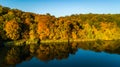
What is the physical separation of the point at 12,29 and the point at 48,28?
488 inches

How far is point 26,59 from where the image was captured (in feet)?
183

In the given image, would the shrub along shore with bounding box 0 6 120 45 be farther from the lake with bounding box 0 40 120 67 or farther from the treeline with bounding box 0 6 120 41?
the lake with bounding box 0 40 120 67

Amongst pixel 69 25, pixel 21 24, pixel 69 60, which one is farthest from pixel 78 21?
pixel 69 60

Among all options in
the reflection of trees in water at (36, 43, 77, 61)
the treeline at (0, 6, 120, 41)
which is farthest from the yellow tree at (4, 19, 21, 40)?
the reflection of trees in water at (36, 43, 77, 61)

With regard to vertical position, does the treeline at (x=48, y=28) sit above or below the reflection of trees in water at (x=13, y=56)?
above

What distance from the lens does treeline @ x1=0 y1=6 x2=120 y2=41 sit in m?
81.4

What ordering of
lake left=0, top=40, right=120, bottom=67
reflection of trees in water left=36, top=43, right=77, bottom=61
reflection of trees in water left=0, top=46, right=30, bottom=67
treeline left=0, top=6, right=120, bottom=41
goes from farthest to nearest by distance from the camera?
treeline left=0, top=6, right=120, bottom=41 < reflection of trees in water left=36, top=43, right=77, bottom=61 < reflection of trees in water left=0, top=46, right=30, bottom=67 < lake left=0, top=40, right=120, bottom=67

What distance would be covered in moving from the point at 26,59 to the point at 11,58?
125 inches

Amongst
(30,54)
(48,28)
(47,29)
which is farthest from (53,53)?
(48,28)

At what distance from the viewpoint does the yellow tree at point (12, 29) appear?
263ft

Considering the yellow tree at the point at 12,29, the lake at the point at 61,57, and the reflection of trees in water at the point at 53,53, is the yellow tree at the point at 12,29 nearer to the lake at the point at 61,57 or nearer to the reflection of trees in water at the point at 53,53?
the lake at the point at 61,57

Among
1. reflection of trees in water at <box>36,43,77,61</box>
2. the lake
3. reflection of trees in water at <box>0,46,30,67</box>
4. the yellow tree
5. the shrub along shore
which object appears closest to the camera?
the lake

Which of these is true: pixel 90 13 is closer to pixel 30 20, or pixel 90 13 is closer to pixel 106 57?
pixel 30 20

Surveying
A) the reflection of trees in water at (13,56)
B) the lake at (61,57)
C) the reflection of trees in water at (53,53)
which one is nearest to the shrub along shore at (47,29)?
the reflection of trees in water at (13,56)
